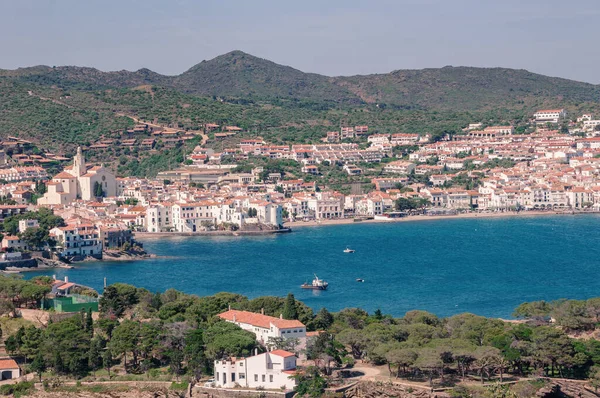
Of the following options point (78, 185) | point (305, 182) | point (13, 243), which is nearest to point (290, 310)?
point (13, 243)

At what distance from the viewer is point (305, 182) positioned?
6488 centimetres

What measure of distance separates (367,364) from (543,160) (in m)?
51.7

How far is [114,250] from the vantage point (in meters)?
44.6

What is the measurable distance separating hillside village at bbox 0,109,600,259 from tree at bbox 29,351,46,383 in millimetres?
21827

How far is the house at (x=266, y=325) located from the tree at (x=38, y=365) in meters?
3.72

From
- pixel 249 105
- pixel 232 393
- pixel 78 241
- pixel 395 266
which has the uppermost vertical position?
pixel 249 105

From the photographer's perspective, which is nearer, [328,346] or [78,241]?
[328,346]

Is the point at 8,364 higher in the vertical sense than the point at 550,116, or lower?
lower

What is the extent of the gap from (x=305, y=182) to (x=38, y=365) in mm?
44584

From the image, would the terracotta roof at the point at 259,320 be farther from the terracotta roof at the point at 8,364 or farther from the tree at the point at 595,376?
the tree at the point at 595,376

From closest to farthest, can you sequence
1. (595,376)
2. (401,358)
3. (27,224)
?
(401,358) → (595,376) → (27,224)

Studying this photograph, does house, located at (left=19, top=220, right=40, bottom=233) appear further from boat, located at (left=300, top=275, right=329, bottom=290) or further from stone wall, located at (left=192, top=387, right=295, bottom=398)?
stone wall, located at (left=192, top=387, right=295, bottom=398)

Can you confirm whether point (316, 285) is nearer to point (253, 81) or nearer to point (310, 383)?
point (310, 383)

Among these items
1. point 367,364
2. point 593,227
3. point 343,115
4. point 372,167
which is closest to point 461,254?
point 593,227
